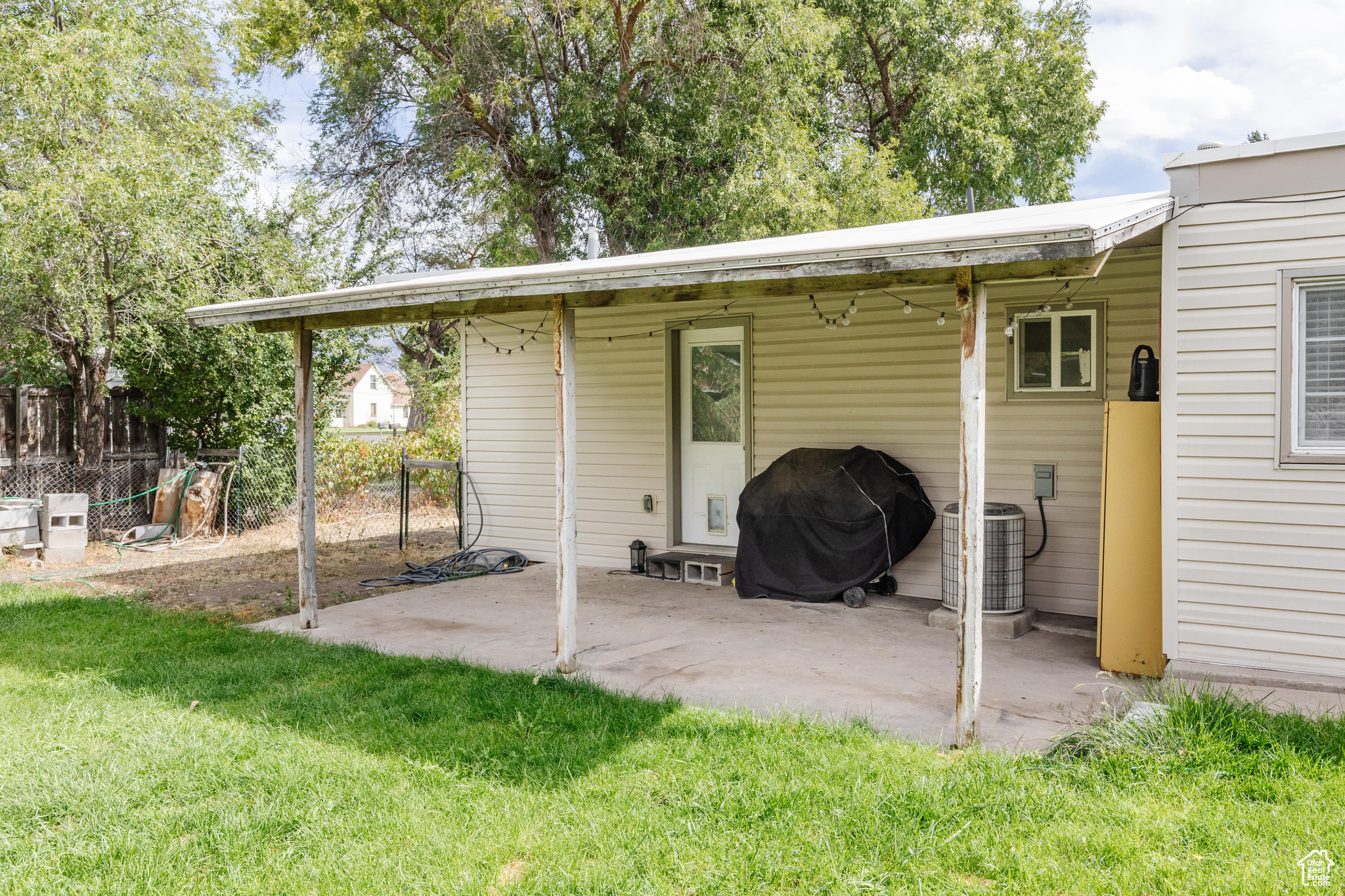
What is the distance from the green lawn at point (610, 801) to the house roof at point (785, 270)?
1932 mm

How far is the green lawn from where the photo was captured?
274 centimetres

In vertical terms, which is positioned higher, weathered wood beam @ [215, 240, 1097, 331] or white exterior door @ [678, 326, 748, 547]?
weathered wood beam @ [215, 240, 1097, 331]

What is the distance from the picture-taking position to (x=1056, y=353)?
5977mm

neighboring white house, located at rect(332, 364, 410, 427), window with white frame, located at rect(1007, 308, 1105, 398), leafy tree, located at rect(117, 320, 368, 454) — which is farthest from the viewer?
neighboring white house, located at rect(332, 364, 410, 427)

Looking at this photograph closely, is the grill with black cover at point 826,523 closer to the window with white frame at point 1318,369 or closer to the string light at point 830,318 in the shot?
the string light at point 830,318

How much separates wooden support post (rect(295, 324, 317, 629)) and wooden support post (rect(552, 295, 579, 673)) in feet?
6.65

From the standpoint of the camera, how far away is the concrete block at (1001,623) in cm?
554

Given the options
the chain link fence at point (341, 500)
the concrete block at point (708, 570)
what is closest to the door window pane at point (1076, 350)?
the concrete block at point (708, 570)

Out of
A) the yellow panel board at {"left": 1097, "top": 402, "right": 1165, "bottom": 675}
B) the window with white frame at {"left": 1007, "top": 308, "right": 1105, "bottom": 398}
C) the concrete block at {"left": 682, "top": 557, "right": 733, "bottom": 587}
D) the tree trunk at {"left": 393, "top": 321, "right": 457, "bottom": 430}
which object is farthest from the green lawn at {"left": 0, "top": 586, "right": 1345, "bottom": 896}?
the tree trunk at {"left": 393, "top": 321, "right": 457, "bottom": 430}

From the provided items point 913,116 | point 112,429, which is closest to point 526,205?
point 112,429

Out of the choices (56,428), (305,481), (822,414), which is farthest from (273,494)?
(822,414)

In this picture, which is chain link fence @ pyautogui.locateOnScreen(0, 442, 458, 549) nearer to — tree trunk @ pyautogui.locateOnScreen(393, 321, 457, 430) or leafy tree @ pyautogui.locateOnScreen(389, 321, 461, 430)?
leafy tree @ pyautogui.locateOnScreen(389, 321, 461, 430)

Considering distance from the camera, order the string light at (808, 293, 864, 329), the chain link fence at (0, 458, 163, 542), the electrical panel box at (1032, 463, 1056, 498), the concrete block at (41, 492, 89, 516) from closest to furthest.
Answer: the electrical panel box at (1032, 463, 1056, 498) < the string light at (808, 293, 864, 329) < the concrete block at (41, 492, 89, 516) < the chain link fence at (0, 458, 163, 542)

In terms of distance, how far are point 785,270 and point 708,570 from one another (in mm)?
4001
